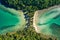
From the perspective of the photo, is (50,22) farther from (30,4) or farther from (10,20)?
(10,20)

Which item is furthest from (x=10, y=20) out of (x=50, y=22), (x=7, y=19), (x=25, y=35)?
(x=50, y=22)

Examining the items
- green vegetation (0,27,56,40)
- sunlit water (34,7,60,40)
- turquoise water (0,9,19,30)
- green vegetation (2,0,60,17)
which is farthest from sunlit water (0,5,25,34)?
sunlit water (34,7,60,40)

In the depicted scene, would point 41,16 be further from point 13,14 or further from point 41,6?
point 13,14

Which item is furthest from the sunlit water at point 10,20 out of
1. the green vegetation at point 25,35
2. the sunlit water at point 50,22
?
the sunlit water at point 50,22

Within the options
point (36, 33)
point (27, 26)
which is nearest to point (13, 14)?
point (27, 26)

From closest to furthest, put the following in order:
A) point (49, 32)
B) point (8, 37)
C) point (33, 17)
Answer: point (8, 37), point (49, 32), point (33, 17)

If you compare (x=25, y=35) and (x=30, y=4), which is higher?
(x=30, y=4)

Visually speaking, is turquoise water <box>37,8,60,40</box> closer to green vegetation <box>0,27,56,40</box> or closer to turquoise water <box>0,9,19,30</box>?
green vegetation <box>0,27,56,40</box>
